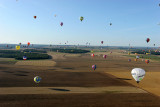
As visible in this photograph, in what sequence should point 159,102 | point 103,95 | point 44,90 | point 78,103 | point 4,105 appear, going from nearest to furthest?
point 4,105 → point 78,103 → point 159,102 → point 103,95 → point 44,90

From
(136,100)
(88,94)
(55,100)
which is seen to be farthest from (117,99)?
(55,100)

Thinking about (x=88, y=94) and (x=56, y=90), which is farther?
(x=56, y=90)

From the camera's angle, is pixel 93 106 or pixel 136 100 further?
pixel 136 100

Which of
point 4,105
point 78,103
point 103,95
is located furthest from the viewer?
point 103,95

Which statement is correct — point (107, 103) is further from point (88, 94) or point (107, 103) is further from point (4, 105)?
point (4, 105)

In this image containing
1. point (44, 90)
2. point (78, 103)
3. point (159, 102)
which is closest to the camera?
point (78, 103)

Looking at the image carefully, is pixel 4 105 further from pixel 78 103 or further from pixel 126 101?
pixel 126 101

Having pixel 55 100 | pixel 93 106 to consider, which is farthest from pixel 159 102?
pixel 55 100

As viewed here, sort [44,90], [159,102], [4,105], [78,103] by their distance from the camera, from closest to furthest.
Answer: [4,105] → [78,103] → [159,102] → [44,90]
